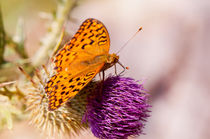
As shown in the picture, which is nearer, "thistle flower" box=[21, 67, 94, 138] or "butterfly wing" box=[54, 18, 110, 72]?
"butterfly wing" box=[54, 18, 110, 72]

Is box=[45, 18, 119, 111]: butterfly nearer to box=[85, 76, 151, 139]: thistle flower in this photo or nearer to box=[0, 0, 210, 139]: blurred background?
box=[85, 76, 151, 139]: thistle flower

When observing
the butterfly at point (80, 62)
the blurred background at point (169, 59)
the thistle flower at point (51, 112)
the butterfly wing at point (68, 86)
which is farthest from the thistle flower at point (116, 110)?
the blurred background at point (169, 59)

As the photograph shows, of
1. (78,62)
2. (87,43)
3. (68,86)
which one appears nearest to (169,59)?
(87,43)

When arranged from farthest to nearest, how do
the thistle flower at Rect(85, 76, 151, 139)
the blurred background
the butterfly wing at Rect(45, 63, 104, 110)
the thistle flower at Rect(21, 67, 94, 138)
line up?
the blurred background → the thistle flower at Rect(21, 67, 94, 138) → the thistle flower at Rect(85, 76, 151, 139) → the butterfly wing at Rect(45, 63, 104, 110)

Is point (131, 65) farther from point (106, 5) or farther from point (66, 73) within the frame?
point (66, 73)

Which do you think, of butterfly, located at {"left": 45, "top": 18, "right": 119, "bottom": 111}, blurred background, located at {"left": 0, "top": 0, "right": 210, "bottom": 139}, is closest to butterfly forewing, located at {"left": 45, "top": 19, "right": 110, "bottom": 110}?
butterfly, located at {"left": 45, "top": 18, "right": 119, "bottom": 111}

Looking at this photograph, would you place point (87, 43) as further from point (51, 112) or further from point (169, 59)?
point (169, 59)
